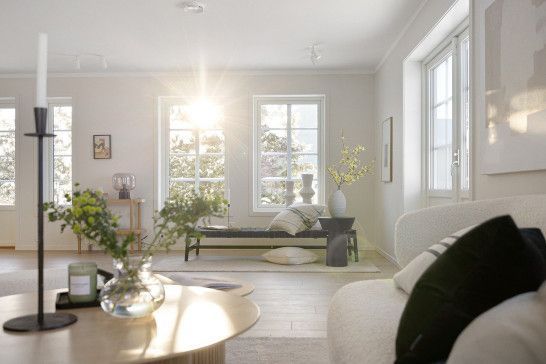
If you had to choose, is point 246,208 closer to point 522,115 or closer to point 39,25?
point 39,25

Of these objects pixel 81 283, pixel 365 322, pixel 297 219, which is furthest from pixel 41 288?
pixel 297 219

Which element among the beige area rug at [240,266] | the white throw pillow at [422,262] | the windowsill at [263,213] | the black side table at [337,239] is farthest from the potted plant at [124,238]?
the windowsill at [263,213]

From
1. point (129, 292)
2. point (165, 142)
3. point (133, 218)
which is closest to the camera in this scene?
point (129, 292)

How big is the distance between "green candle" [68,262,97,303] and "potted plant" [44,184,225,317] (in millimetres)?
287

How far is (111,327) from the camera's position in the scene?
1429 millimetres

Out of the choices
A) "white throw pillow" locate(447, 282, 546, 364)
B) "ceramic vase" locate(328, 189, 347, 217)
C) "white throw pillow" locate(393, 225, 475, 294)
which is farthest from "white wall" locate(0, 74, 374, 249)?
"white throw pillow" locate(447, 282, 546, 364)

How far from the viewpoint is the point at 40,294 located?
1.40 meters

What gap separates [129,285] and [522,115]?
1.92 m

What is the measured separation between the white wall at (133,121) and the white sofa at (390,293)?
190 inches

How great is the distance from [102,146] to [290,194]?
2.59 m

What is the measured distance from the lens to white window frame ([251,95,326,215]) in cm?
693

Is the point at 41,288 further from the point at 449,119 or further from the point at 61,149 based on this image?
the point at 61,149

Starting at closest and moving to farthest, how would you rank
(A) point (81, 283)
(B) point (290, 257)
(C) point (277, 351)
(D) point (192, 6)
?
(A) point (81, 283) → (C) point (277, 351) → (D) point (192, 6) → (B) point (290, 257)

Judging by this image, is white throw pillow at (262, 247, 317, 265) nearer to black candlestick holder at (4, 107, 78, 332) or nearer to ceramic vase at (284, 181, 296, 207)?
ceramic vase at (284, 181, 296, 207)
